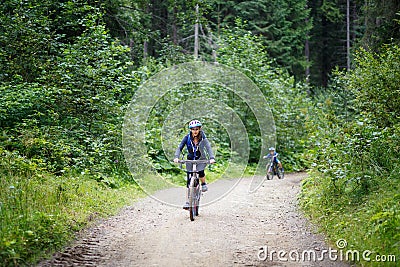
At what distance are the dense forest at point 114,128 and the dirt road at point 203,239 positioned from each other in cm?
49

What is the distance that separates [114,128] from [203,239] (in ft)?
23.2

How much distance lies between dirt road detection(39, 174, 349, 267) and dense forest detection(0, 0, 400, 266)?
49 cm

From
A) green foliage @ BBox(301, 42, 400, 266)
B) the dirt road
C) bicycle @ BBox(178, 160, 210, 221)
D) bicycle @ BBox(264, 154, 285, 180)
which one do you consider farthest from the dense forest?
bicycle @ BBox(264, 154, 285, 180)

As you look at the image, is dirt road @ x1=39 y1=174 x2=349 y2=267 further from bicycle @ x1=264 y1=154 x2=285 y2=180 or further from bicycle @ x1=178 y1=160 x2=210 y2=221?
bicycle @ x1=264 y1=154 x2=285 y2=180

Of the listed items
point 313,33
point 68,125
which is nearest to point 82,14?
point 68,125

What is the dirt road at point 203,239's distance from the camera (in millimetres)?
6793

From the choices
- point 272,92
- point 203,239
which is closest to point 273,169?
point 272,92

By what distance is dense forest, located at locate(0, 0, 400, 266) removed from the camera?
7.91m

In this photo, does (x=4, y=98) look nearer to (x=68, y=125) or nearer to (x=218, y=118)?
(x=68, y=125)

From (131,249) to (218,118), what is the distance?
15978 mm

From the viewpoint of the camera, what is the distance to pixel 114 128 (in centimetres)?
1423

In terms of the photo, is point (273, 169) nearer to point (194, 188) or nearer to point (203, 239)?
point (194, 188)

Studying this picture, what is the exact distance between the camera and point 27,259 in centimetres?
628

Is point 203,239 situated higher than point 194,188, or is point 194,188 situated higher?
point 194,188
